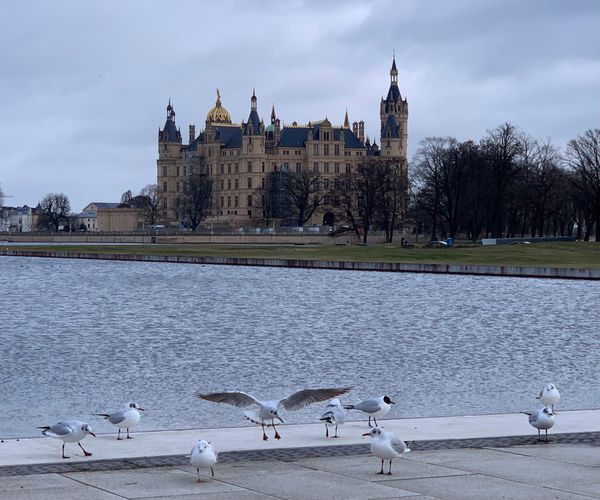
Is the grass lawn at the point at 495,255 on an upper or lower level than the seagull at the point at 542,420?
upper

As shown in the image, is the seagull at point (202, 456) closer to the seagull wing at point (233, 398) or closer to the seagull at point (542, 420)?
the seagull wing at point (233, 398)

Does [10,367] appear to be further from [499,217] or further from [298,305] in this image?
[499,217]

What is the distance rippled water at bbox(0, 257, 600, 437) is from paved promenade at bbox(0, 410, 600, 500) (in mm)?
4045

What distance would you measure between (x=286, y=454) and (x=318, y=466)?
1.10 m

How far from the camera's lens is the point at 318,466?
17609mm

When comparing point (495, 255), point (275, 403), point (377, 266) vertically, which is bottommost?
point (275, 403)

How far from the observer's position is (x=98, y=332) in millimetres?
47719

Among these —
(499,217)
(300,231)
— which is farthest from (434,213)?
(300,231)

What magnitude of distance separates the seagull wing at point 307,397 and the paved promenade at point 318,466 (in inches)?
25.3

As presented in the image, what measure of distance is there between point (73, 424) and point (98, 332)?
30075mm

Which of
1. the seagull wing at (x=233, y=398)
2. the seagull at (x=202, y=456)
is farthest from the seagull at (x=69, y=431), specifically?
the seagull at (x=202, y=456)

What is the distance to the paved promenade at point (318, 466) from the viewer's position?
627 inches

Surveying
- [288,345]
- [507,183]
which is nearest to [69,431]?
[288,345]

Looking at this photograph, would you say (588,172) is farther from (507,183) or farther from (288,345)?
(288,345)
